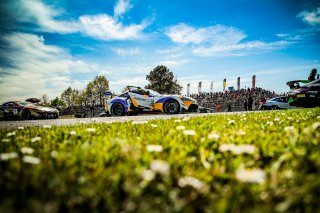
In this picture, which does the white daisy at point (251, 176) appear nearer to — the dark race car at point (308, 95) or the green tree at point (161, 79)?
the dark race car at point (308, 95)

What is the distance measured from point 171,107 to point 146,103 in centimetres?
136

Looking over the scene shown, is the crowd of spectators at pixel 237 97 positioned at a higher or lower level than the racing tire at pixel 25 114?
higher

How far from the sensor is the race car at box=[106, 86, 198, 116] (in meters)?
10.0

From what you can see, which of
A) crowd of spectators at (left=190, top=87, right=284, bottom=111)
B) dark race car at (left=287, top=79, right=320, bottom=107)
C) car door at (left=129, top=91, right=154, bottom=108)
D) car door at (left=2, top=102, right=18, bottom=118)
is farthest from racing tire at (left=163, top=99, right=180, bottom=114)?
crowd of spectators at (left=190, top=87, right=284, bottom=111)

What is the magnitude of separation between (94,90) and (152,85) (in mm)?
20178

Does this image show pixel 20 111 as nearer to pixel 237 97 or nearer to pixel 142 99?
pixel 142 99

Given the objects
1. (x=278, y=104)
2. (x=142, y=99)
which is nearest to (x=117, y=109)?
(x=142, y=99)

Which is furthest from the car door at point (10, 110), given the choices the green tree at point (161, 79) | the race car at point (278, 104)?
the green tree at point (161, 79)

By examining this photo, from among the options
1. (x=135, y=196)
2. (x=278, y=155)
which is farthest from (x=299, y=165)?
(x=135, y=196)

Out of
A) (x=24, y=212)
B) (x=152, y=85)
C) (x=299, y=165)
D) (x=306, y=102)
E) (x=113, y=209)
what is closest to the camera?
(x=24, y=212)

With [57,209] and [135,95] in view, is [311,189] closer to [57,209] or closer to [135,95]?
[57,209]

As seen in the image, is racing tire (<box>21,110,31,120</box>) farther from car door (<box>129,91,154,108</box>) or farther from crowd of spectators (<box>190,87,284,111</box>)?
crowd of spectators (<box>190,87,284,111</box>)

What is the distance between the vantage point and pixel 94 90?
6166cm

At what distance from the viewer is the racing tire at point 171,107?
9.98 meters
